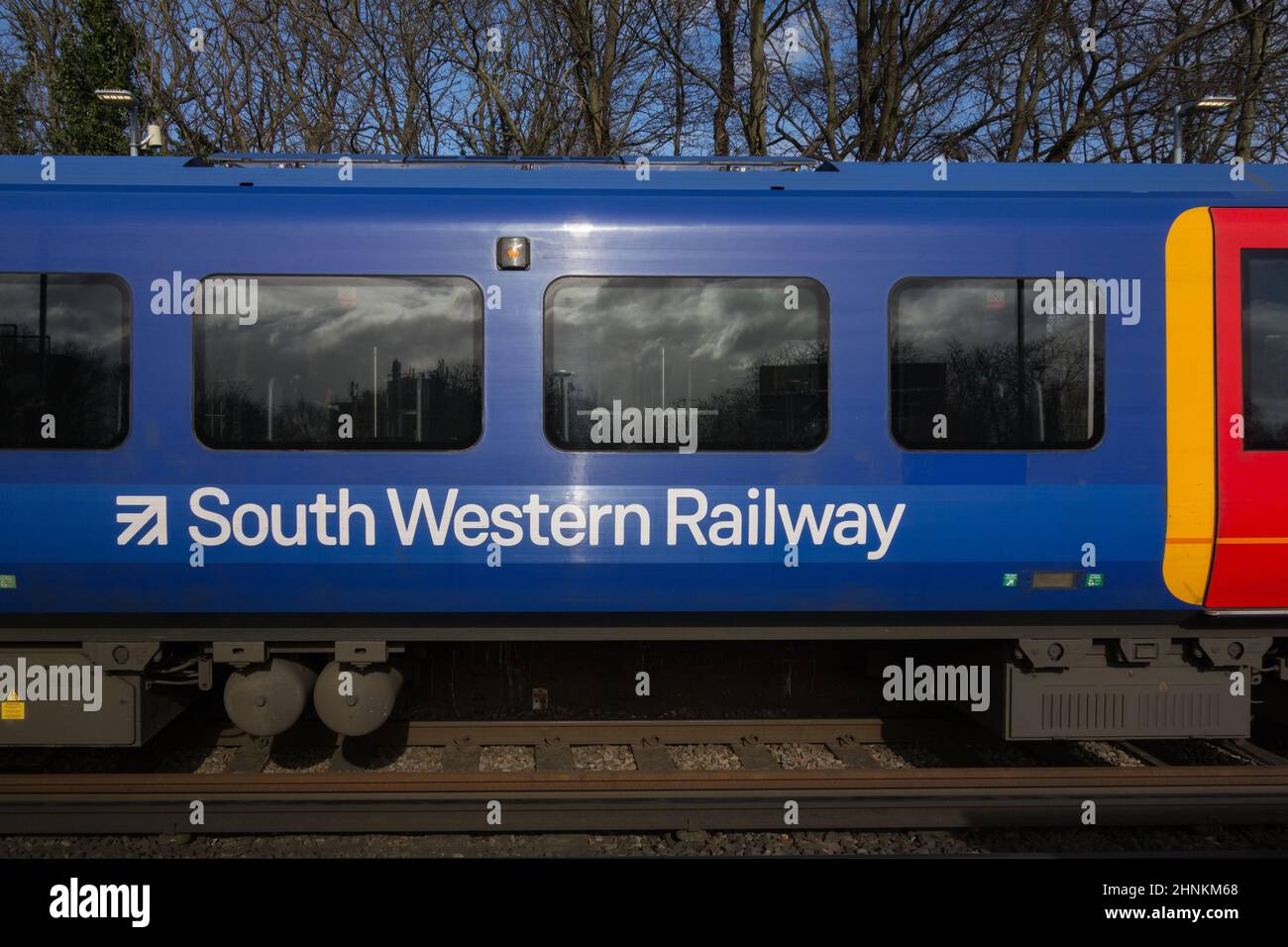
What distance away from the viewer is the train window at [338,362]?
424cm

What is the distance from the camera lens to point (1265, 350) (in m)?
4.39

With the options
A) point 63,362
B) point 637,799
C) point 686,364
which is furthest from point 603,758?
point 63,362

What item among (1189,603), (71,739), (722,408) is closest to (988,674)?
(1189,603)

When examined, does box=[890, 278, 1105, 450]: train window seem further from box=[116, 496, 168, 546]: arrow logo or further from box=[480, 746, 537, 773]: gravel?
box=[116, 496, 168, 546]: arrow logo

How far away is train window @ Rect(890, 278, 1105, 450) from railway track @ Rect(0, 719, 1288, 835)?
1.88m

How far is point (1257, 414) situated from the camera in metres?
4.37

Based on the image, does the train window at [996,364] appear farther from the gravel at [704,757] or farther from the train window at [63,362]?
the train window at [63,362]

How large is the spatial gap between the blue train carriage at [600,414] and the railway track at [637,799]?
409mm

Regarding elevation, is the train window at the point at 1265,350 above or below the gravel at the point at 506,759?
above

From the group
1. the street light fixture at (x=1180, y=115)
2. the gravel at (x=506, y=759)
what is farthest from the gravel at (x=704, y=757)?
the street light fixture at (x=1180, y=115)

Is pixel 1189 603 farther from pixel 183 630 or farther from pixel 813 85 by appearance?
pixel 813 85

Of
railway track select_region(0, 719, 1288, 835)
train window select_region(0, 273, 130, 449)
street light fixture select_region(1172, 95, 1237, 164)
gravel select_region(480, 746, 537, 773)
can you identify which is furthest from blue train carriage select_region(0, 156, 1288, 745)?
street light fixture select_region(1172, 95, 1237, 164)

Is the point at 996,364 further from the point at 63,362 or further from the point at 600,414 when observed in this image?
the point at 63,362

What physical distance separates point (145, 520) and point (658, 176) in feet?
10.2
